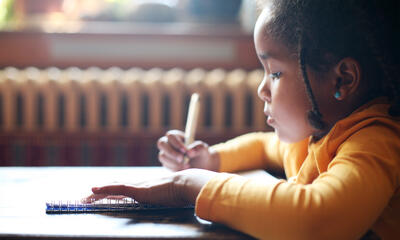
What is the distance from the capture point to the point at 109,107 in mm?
1827

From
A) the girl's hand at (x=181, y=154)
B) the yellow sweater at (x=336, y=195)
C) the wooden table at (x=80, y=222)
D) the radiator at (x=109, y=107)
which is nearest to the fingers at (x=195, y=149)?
the girl's hand at (x=181, y=154)

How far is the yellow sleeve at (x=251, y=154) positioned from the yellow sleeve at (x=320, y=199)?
1.14 ft

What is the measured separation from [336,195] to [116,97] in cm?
149

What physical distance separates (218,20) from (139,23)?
39cm

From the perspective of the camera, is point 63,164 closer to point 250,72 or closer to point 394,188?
point 250,72

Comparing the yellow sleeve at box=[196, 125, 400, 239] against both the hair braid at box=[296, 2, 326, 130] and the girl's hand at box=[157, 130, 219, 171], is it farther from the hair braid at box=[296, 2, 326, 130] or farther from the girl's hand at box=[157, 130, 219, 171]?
the girl's hand at box=[157, 130, 219, 171]

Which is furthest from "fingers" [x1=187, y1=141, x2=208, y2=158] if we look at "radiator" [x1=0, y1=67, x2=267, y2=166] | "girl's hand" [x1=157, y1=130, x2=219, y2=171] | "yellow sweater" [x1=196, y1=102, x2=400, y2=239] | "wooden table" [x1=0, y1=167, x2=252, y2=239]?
"radiator" [x1=0, y1=67, x2=267, y2=166]

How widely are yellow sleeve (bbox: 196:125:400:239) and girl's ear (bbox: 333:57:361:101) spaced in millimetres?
79

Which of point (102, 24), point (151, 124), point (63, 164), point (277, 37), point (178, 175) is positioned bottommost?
point (63, 164)

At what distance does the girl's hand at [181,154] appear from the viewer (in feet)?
2.59

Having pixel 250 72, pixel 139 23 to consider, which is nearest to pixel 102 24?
pixel 139 23

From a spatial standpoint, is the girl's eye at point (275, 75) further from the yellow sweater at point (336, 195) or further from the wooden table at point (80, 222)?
the wooden table at point (80, 222)

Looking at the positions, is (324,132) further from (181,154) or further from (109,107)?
(109,107)

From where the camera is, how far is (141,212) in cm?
52
